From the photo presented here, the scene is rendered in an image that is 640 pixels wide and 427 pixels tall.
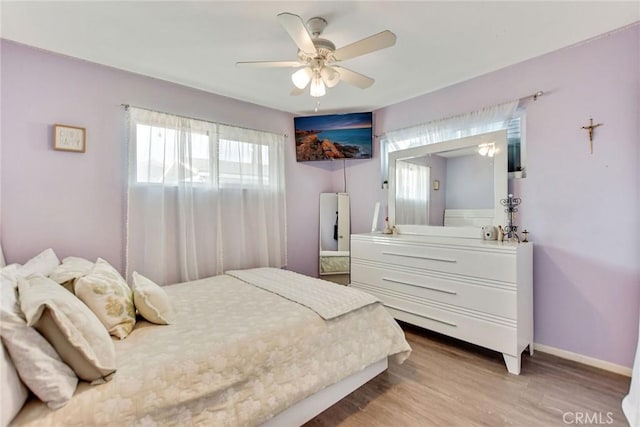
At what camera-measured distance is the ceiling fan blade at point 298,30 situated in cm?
146

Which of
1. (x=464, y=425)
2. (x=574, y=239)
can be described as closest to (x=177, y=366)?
(x=464, y=425)

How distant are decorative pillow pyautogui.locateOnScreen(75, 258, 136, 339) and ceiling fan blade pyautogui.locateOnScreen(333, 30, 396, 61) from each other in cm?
184

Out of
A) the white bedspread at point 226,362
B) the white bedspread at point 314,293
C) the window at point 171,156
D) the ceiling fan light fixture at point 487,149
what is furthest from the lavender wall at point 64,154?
the ceiling fan light fixture at point 487,149

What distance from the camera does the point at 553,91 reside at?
2.32m

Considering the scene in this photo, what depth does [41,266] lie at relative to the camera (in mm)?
1744

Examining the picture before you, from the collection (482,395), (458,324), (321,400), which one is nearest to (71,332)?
(321,400)

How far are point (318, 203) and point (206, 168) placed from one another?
5.07ft

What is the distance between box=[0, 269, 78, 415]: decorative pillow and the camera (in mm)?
956

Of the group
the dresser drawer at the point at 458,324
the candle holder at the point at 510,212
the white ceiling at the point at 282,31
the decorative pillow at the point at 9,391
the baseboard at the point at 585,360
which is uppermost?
the white ceiling at the point at 282,31

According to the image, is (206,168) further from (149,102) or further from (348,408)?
(348,408)

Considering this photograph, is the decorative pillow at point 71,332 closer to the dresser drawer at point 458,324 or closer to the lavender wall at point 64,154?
the lavender wall at point 64,154

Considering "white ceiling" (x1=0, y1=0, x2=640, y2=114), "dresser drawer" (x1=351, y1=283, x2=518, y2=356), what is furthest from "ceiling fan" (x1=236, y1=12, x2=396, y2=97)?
"dresser drawer" (x1=351, y1=283, x2=518, y2=356)

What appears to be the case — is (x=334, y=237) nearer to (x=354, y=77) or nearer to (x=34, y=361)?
(x=354, y=77)
